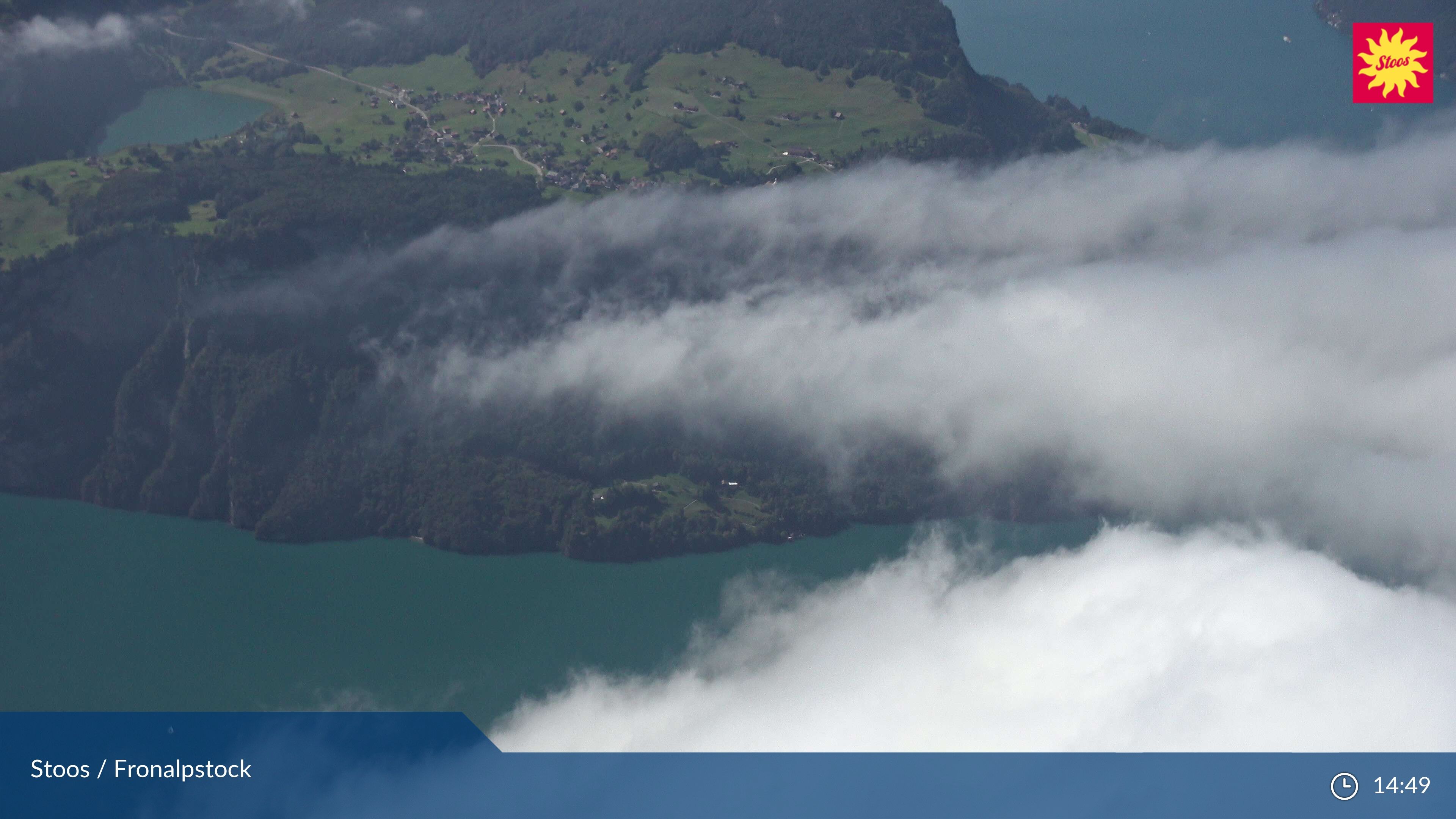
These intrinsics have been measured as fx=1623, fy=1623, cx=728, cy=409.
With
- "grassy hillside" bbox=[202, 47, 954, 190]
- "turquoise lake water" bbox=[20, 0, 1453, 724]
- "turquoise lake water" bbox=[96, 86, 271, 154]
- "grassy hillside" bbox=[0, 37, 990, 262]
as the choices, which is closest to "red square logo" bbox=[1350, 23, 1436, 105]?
"grassy hillside" bbox=[202, 47, 954, 190]

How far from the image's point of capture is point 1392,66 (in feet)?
617

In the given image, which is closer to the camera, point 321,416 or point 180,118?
point 321,416

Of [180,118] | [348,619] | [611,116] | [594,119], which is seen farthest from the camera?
[180,118]

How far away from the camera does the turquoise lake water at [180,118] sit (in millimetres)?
151500

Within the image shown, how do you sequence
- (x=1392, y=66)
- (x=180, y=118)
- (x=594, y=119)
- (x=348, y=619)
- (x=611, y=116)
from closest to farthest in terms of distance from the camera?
(x=348, y=619)
(x=611, y=116)
(x=594, y=119)
(x=180, y=118)
(x=1392, y=66)

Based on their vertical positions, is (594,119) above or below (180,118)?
below

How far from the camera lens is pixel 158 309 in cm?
10931

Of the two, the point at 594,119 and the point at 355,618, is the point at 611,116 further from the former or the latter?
the point at 355,618

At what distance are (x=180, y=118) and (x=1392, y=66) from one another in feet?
441

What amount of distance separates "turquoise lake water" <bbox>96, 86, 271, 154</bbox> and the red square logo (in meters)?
124

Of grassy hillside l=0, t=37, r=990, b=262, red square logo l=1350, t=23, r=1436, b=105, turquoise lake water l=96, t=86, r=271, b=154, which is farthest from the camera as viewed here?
red square logo l=1350, t=23, r=1436, b=105

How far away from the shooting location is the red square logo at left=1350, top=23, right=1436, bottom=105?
187 meters

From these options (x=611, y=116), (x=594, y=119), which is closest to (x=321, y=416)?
(x=594, y=119)

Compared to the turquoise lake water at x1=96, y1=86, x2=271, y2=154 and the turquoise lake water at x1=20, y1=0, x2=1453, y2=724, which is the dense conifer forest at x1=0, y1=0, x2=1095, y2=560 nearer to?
the turquoise lake water at x1=20, y1=0, x2=1453, y2=724
